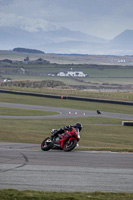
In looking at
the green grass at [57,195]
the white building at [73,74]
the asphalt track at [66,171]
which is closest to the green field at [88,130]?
the asphalt track at [66,171]

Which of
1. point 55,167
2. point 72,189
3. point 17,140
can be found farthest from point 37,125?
point 72,189

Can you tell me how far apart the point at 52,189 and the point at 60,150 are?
7.72 meters

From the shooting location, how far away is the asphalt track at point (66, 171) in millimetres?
12719

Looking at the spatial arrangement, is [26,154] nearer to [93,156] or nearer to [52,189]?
[93,156]

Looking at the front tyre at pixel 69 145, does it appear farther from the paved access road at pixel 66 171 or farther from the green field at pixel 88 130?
Result: the green field at pixel 88 130

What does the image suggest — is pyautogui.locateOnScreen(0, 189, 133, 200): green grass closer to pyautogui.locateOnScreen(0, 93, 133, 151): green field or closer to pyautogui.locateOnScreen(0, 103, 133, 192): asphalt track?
pyautogui.locateOnScreen(0, 103, 133, 192): asphalt track

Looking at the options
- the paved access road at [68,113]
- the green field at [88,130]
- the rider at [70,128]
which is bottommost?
the green field at [88,130]

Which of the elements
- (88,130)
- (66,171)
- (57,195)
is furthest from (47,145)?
(88,130)

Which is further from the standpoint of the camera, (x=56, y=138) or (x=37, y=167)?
(x=56, y=138)

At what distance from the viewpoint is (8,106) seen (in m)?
61.9

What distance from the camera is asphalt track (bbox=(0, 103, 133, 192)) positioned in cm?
1272

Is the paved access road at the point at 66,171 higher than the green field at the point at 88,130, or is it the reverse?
the paved access road at the point at 66,171

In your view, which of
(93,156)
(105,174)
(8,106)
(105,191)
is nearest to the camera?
(105,191)

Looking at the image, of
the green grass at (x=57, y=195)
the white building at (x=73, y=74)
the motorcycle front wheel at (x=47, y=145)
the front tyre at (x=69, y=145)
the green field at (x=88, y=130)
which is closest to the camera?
the green grass at (x=57, y=195)
